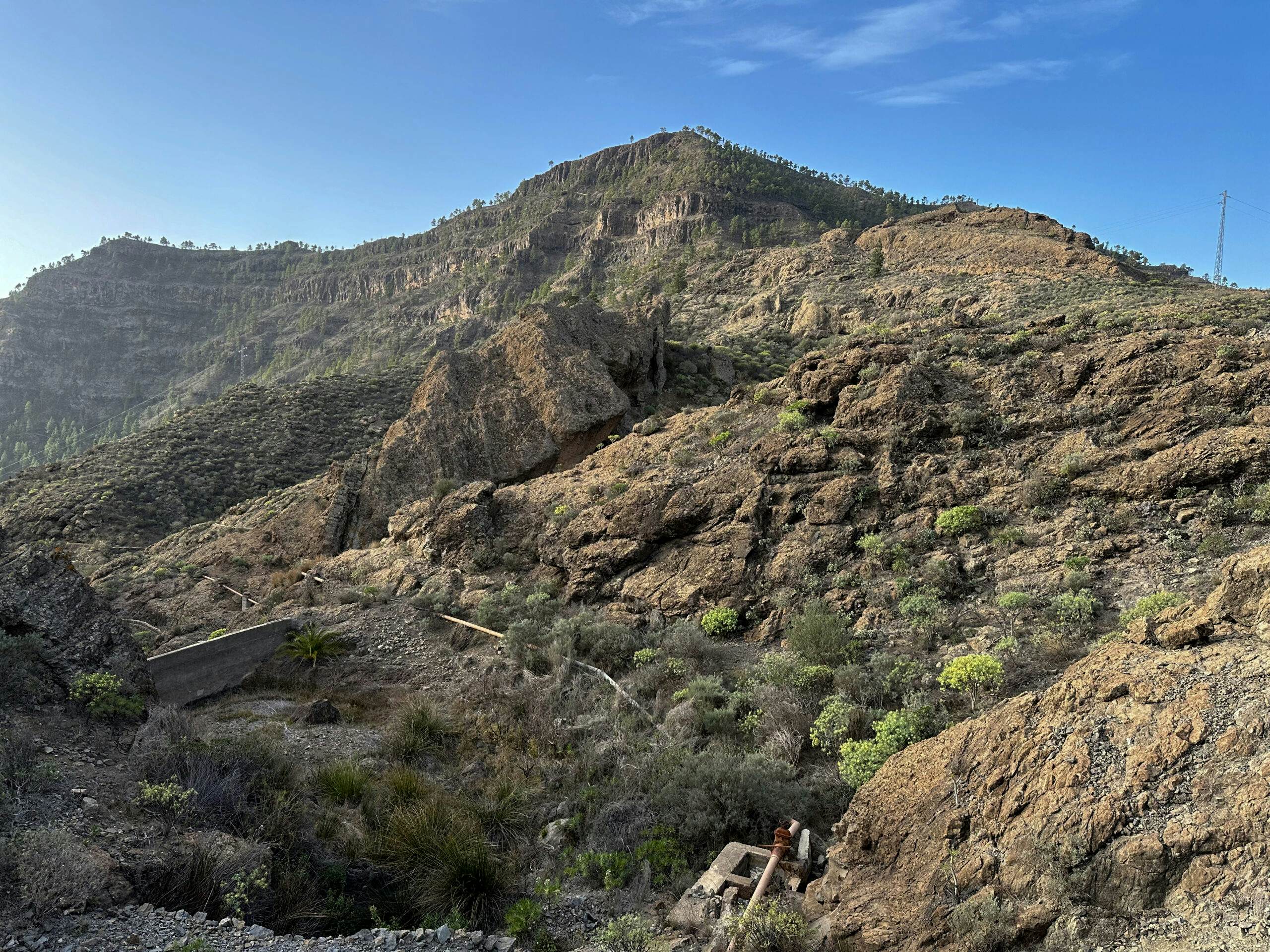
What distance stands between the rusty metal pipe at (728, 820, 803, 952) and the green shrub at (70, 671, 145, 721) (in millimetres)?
6752

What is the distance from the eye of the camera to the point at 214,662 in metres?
12.1

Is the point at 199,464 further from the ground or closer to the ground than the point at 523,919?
further from the ground


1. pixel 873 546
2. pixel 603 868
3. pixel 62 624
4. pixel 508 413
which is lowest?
pixel 603 868

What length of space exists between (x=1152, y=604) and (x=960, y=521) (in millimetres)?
3183

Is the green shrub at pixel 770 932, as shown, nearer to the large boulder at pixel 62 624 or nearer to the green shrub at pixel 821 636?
the green shrub at pixel 821 636

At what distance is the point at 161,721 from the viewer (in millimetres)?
7223

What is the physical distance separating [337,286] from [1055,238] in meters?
109

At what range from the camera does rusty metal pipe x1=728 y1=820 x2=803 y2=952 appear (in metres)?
4.48

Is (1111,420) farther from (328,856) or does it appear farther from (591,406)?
(591,406)

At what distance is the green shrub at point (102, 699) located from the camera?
7.25 meters

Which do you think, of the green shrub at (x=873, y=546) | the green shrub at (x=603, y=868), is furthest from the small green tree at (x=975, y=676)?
the green shrub at (x=603, y=868)

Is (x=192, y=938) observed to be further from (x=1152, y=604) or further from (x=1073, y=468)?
(x=1073, y=468)

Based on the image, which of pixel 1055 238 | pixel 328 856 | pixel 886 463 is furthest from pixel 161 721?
pixel 1055 238

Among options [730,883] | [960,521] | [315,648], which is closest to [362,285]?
[315,648]
